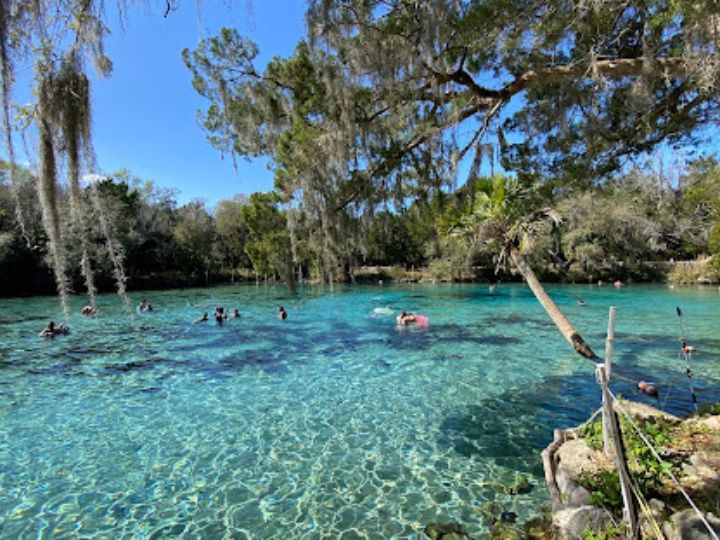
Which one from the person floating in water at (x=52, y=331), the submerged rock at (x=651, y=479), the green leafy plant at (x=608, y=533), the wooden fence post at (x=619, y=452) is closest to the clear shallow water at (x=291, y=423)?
the person floating in water at (x=52, y=331)

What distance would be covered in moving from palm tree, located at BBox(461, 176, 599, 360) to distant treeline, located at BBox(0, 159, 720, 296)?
0.13 ft

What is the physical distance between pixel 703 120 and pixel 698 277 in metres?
40.8

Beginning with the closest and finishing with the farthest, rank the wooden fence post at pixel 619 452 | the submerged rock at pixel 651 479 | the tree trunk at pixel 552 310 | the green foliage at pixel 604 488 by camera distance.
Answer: the wooden fence post at pixel 619 452 → the submerged rock at pixel 651 479 → the green foliage at pixel 604 488 → the tree trunk at pixel 552 310

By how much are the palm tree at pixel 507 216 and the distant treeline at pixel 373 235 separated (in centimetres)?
4

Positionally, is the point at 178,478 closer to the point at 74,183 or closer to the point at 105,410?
the point at 105,410

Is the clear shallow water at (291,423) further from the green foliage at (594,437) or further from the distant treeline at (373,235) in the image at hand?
the distant treeline at (373,235)

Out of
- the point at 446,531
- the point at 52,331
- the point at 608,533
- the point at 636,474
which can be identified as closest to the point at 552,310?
the point at 636,474

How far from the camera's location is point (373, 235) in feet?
26.7

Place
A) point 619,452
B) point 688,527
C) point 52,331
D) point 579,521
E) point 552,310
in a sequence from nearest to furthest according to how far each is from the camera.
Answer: point 619,452 < point 688,527 < point 579,521 < point 552,310 < point 52,331

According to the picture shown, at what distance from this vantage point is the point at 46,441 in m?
7.27

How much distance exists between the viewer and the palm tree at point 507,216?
23.1 ft

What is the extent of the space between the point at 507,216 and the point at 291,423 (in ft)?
17.7

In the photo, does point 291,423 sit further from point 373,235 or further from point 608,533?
point 608,533

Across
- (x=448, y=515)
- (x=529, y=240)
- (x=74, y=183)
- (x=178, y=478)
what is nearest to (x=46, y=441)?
(x=178, y=478)
